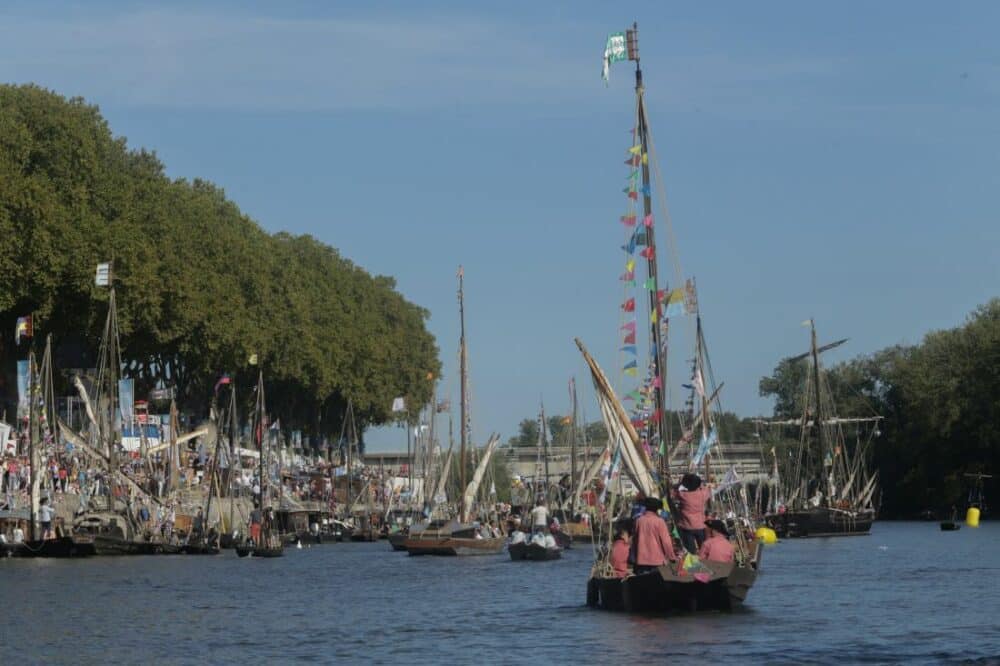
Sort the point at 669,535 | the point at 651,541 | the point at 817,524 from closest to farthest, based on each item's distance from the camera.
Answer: the point at 651,541 → the point at 669,535 → the point at 817,524

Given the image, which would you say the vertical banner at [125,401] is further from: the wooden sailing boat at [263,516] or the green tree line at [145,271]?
the wooden sailing boat at [263,516]

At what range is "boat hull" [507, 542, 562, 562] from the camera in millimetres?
84062

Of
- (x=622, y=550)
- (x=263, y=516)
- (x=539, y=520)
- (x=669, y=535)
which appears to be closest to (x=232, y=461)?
(x=263, y=516)

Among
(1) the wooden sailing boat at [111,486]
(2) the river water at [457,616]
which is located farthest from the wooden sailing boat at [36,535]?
(2) the river water at [457,616]

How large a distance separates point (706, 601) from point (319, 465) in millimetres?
106740

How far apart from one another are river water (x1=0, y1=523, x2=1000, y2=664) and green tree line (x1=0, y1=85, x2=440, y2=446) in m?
18.8

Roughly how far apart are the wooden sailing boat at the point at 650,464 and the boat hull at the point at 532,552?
1333 inches

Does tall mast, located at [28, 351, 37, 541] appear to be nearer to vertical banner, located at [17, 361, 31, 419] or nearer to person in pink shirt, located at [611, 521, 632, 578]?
vertical banner, located at [17, 361, 31, 419]

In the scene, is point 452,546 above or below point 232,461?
below

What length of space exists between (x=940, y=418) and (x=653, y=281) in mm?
110683

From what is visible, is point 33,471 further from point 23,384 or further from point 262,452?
point 262,452

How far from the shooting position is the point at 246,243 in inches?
4779

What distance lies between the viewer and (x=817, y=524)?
395 ft

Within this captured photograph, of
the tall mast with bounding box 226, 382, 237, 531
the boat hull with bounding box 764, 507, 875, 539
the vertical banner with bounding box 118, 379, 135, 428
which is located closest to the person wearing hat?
the vertical banner with bounding box 118, 379, 135, 428
